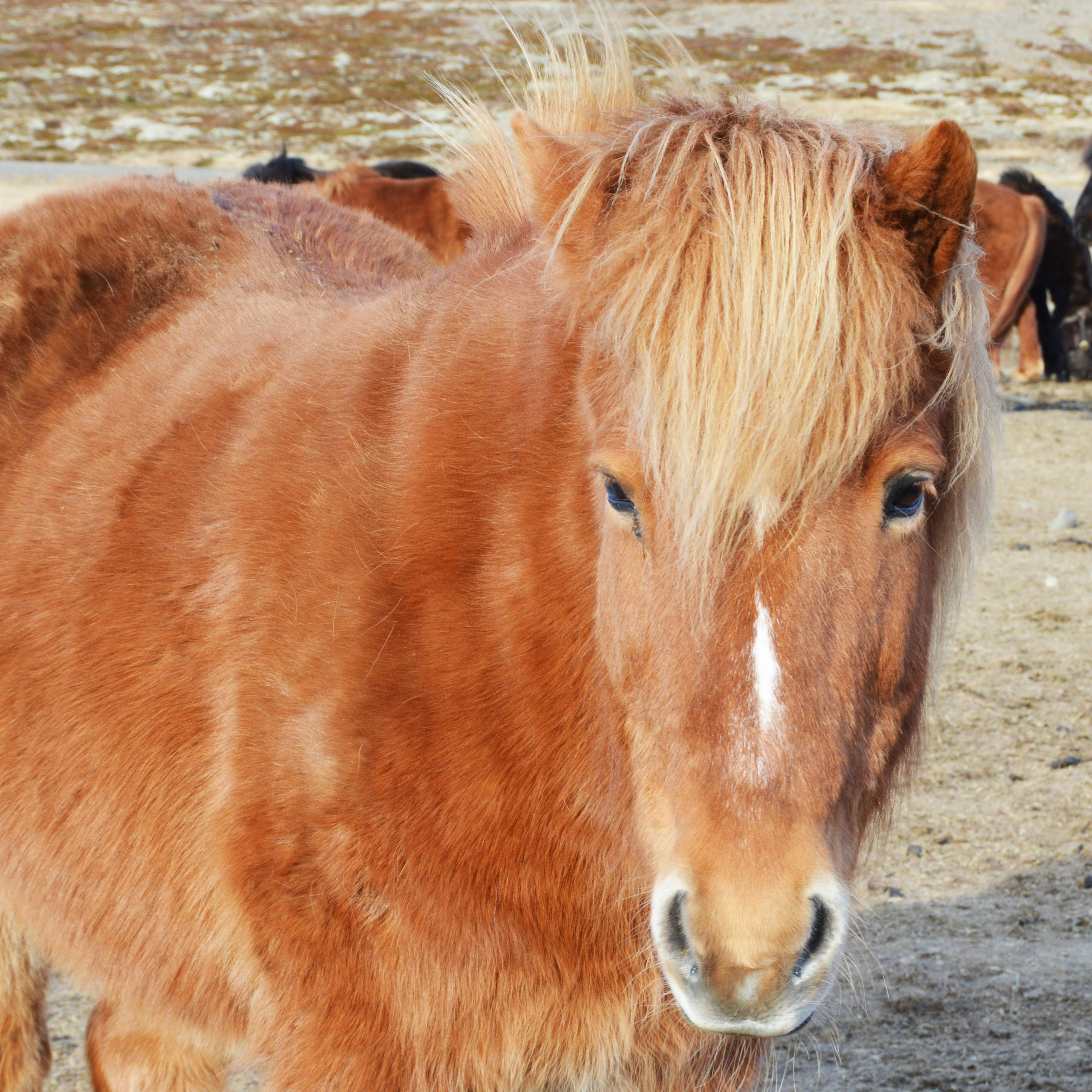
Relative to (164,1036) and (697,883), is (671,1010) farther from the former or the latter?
(164,1036)

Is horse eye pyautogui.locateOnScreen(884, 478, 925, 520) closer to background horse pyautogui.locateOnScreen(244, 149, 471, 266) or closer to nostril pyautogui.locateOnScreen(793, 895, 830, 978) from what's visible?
nostril pyautogui.locateOnScreen(793, 895, 830, 978)

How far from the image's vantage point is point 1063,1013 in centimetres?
294

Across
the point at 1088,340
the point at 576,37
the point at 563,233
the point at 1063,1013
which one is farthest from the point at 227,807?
the point at 1088,340

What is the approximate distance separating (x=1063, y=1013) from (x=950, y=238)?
2.31 meters

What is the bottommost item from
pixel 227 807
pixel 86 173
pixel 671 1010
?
pixel 86 173

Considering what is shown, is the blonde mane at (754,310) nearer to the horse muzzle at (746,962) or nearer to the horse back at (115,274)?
the horse muzzle at (746,962)

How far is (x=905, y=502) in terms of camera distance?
147 centimetres

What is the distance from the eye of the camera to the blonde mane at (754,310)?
4.48 feet

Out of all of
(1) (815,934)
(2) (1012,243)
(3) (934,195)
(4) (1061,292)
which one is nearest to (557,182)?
(3) (934,195)

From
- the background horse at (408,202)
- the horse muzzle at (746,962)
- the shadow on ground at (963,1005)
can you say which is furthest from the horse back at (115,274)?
the background horse at (408,202)

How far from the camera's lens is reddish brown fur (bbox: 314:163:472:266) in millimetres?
9820

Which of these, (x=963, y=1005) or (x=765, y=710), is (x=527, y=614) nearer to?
(x=765, y=710)

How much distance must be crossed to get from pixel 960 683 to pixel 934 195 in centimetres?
372

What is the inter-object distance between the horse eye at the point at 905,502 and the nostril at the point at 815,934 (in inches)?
18.9
